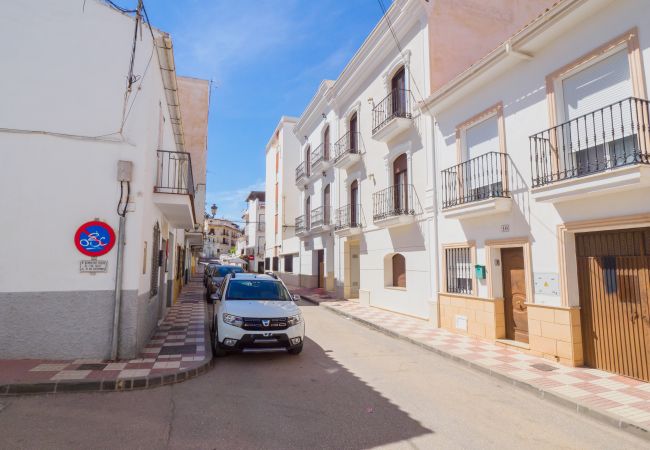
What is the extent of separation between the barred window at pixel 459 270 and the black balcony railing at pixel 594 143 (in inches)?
116

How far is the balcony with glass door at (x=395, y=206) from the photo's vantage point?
13.0 metres

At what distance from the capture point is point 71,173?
7008 mm

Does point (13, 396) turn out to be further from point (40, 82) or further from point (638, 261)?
point (638, 261)

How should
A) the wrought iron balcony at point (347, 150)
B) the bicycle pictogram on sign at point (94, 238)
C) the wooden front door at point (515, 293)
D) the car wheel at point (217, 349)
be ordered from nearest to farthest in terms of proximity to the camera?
the bicycle pictogram on sign at point (94, 238) → the car wheel at point (217, 349) → the wooden front door at point (515, 293) → the wrought iron balcony at point (347, 150)

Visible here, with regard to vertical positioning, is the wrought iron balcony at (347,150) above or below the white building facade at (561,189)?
above

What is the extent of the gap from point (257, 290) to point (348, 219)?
9939mm

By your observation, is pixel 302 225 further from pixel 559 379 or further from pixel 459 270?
pixel 559 379

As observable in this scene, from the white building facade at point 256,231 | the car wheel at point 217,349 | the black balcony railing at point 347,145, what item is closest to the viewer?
the car wheel at point 217,349

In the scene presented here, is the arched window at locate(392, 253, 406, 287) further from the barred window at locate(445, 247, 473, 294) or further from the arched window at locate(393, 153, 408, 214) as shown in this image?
the barred window at locate(445, 247, 473, 294)

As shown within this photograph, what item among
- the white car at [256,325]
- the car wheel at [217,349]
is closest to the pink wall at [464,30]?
the white car at [256,325]

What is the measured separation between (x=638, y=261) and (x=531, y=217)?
2123 millimetres

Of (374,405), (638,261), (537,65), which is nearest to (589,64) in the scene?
(537,65)

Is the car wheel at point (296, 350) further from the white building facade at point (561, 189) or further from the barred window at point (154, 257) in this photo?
the white building facade at point (561, 189)

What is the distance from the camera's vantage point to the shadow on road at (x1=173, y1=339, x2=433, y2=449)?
4.23m
